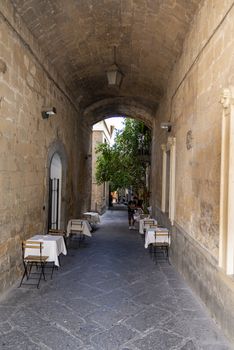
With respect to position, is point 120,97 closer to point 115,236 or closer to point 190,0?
point 115,236

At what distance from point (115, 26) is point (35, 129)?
2743 mm

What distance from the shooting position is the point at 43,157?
7105 millimetres

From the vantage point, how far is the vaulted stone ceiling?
18.8ft

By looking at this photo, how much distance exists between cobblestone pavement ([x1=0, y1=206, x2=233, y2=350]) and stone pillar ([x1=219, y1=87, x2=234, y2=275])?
3.02ft

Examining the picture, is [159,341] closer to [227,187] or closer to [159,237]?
[227,187]

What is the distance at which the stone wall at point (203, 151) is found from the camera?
3.96m

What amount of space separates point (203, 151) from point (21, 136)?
3.07 metres

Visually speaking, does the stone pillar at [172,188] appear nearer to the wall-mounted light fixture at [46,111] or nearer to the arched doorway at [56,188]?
the wall-mounted light fixture at [46,111]

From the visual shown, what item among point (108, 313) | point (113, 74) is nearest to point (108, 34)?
point (113, 74)

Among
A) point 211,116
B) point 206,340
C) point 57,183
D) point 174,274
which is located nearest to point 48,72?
point 57,183

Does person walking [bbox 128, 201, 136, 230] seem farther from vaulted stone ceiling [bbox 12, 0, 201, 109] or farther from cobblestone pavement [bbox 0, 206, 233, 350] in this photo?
cobblestone pavement [bbox 0, 206, 233, 350]

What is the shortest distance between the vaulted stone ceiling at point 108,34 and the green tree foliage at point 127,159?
310 inches

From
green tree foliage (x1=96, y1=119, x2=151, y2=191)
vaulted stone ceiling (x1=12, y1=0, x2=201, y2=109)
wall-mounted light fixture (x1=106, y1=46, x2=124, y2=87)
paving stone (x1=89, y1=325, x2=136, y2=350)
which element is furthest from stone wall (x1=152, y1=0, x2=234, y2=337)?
green tree foliage (x1=96, y1=119, x2=151, y2=191)

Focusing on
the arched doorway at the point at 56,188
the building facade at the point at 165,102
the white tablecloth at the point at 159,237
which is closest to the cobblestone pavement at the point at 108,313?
the building facade at the point at 165,102
